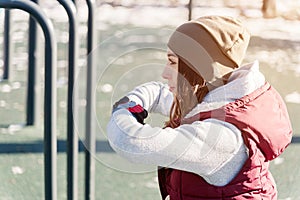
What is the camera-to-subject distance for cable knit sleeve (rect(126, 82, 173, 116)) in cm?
187

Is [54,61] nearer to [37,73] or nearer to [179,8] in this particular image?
[37,73]

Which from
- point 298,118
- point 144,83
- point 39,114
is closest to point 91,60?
point 144,83

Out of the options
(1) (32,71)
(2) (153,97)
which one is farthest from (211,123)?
(1) (32,71)

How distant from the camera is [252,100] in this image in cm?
174

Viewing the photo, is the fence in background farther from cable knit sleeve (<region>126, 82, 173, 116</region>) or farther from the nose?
the nose

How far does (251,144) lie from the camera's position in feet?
5.58

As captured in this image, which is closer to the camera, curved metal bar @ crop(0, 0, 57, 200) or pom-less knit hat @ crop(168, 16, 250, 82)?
pom-less knit hat @ crop(168, 16, 250, 82)

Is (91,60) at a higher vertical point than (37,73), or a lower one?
higher

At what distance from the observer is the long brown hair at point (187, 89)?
1719 millimetres

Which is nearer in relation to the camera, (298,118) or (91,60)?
(91,60)

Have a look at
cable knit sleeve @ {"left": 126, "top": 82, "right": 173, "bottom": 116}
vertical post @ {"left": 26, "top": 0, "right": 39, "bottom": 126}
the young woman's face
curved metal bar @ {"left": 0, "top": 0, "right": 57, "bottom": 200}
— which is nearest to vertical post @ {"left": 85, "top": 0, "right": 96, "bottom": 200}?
curved metal bar @ {"left": 0, "top": 0, "right": 57, "bottom": 200}

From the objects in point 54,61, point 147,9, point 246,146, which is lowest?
point 147,9

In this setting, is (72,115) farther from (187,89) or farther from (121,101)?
(187,89)

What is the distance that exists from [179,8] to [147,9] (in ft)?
1.38
